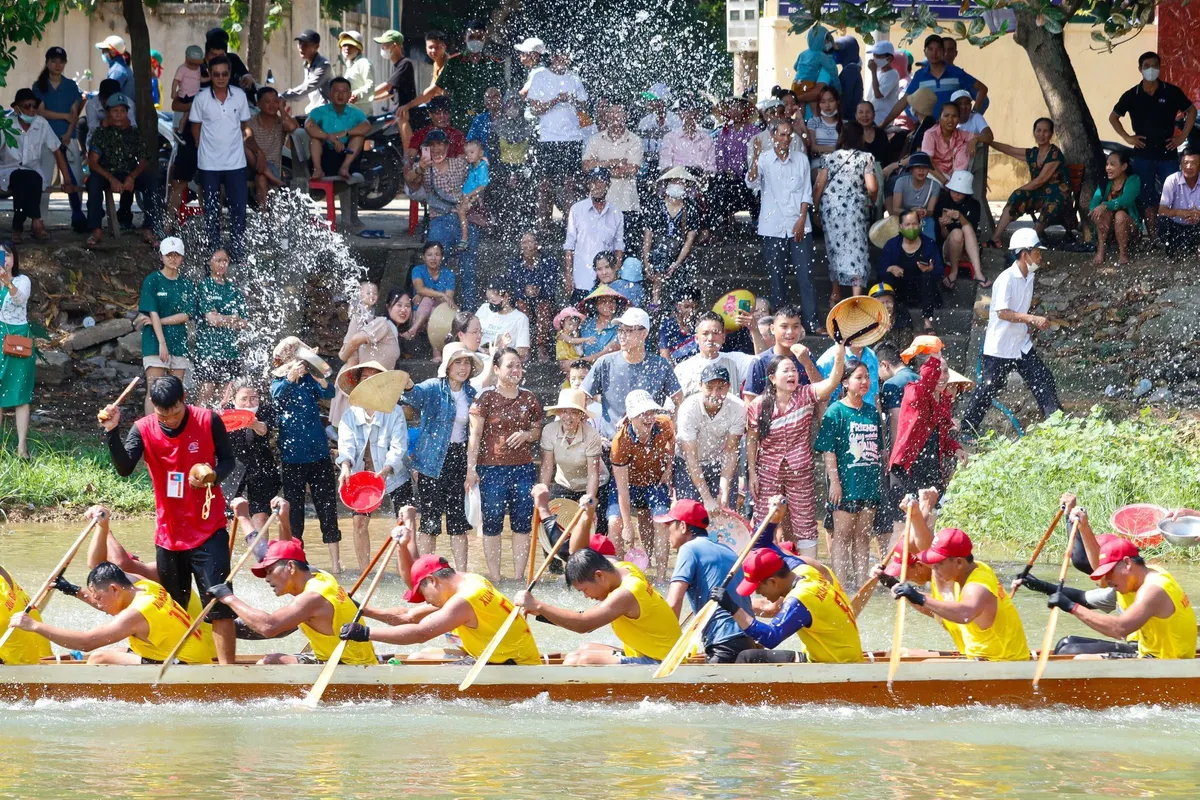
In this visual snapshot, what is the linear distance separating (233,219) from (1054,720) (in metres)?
10.2

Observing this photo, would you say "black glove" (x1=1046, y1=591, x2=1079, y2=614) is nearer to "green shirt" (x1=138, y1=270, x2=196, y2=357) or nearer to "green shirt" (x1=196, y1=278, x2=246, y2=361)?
"green shirt" (x1=196, y1=278, x2=246, y2=361)

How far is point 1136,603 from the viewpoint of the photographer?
977 centimetres

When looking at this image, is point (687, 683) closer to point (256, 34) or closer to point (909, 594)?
point (909, 594)

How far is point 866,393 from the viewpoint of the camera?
12508mm

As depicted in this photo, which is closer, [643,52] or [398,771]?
[398,771]

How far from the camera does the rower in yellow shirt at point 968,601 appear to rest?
31.7 feet

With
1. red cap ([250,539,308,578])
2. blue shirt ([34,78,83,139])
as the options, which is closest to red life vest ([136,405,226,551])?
red cap ([250,539,308,578])

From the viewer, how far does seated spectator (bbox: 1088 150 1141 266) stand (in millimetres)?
17422

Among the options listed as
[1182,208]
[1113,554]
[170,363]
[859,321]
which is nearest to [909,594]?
[1113,554]

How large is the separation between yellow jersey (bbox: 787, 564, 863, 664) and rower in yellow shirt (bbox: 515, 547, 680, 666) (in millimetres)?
757

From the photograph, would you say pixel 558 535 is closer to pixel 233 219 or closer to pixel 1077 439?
pixel 1077 439

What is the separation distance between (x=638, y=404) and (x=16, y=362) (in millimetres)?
5997

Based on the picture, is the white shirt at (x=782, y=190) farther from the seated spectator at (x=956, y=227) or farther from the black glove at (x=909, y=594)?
the black glove at (x=909, y=594)

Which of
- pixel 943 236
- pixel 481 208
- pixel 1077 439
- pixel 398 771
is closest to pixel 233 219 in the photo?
pixel 481 208
